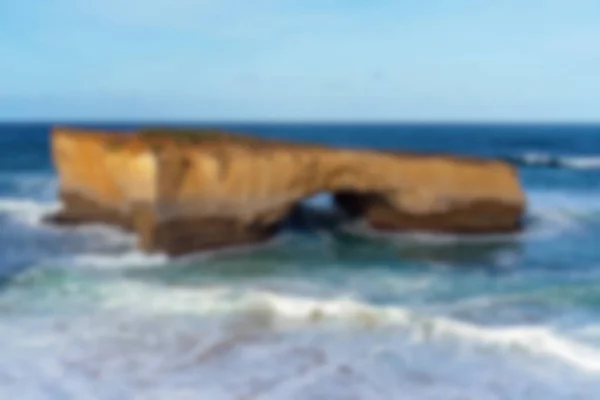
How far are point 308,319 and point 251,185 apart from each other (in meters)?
4.93

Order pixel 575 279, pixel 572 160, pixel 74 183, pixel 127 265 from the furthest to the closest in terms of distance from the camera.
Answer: pixel 572 160
pixel 74 183
pixel 127 265
pixel 575 279

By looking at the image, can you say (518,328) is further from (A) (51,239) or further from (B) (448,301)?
(A) (51,239)

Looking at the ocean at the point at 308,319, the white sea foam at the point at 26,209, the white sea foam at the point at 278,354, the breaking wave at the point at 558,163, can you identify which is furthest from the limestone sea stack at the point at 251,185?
the breaking wave at the point at 558,163

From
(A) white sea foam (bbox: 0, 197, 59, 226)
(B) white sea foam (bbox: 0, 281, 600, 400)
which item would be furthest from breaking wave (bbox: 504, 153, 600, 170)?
(B) white sea foam (bbox: 0, 281, 600, 400)

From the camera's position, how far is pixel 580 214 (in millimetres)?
18422

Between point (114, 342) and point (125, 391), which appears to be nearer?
point (125, 391)

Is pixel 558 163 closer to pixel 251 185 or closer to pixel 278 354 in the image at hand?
pixel 251 185

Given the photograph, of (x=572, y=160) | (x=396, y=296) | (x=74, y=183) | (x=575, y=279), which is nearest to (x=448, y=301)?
(x=396, y=296)

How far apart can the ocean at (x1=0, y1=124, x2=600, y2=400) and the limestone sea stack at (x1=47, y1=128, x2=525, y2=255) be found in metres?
0.43

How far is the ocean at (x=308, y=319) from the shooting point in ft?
23.2

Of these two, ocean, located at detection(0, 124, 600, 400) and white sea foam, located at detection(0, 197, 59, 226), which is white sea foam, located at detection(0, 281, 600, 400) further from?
white sea foam, located at detection(0, 197, 59, 226)

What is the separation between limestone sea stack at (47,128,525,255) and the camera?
43.5 feet

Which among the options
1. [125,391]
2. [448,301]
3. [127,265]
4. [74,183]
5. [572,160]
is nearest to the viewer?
[125,391]

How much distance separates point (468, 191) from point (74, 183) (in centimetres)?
784
